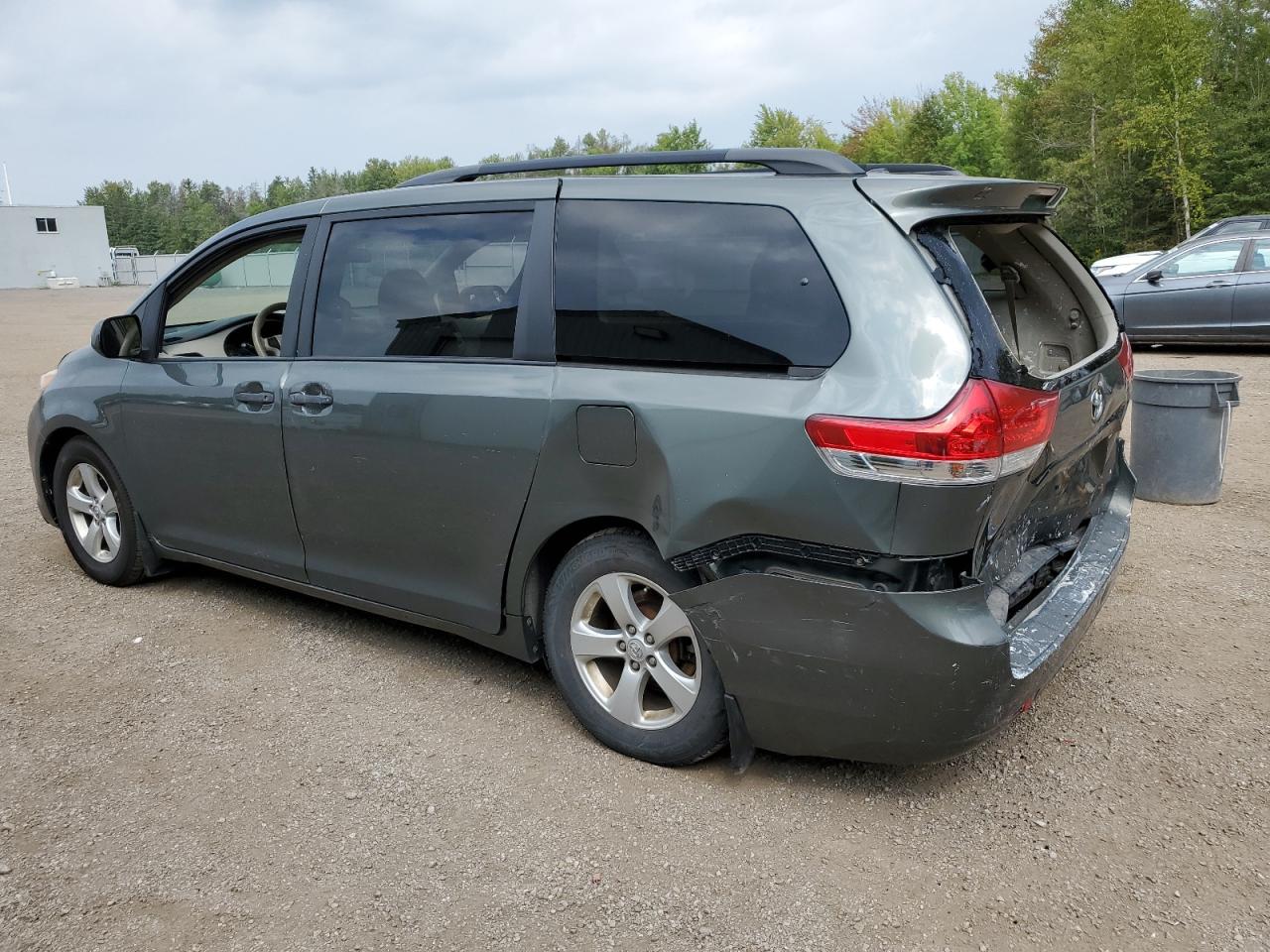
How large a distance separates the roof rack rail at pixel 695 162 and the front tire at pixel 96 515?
2.11 metres

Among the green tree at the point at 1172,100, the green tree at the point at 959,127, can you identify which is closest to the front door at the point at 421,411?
the green tree at the point at 1172,100

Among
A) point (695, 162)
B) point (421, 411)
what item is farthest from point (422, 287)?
point (695, 162)

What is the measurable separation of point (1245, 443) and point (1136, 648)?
4.50 m

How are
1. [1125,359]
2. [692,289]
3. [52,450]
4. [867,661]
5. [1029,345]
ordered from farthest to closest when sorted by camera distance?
1. [52,450]
2. [1125,359]
3. [1029,345]
4. [692,289]
5. [867,661]

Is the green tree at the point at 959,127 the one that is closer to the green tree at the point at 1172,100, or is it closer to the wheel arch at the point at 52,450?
the green tree at the point at 1172,100

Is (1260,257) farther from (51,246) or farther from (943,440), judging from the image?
(51,246)

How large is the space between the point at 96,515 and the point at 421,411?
7.77 ft

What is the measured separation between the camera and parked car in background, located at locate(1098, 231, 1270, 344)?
11914 millimetres

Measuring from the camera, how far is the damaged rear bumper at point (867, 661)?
2619mm

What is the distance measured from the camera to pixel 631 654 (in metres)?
3.16

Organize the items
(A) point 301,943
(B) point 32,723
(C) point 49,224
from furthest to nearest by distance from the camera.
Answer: (C) point 49,224 → (B) point 32,723 → (A) point 301,943

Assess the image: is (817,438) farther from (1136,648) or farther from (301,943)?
(1136,648)

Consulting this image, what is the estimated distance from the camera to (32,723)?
3602mm

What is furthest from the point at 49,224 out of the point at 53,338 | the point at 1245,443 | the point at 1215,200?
the point at 1245,443
